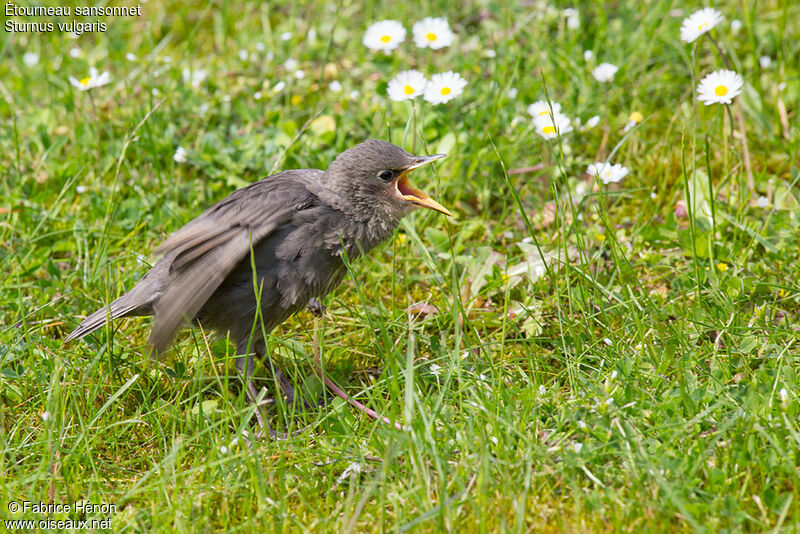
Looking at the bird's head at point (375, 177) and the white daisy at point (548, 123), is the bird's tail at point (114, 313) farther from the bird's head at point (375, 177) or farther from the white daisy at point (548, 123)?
the white daisy at point (548, 123)

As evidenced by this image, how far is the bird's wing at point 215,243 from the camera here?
3.43m

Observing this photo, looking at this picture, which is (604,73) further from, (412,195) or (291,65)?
(291,65)

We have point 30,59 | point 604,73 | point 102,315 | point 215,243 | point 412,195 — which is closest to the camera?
point 215,243

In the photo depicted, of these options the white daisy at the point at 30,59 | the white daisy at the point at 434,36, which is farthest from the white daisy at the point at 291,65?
the white daisy at the point at 30,59

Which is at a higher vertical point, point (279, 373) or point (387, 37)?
point (387, 37)

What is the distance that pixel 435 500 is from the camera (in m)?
2.82

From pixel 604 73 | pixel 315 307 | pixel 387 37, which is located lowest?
pixel 315 307

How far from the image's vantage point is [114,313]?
12.3 feet

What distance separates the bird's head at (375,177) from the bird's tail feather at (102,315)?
1.01m

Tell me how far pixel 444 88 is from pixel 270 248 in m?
1.42

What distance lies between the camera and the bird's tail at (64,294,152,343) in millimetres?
3676

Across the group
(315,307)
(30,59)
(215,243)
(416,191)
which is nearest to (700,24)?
(416,191)

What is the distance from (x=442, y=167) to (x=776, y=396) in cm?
241

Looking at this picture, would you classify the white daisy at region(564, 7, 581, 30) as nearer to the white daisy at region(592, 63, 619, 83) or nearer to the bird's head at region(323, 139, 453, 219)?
the white daisy at region(592, 63, 619, 83)
